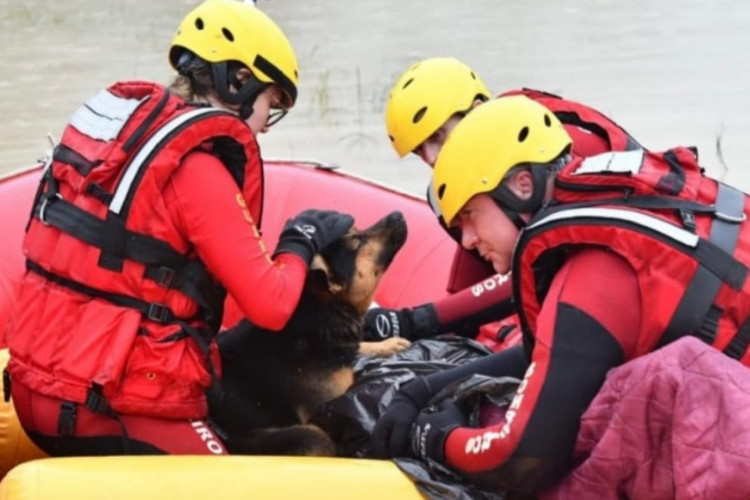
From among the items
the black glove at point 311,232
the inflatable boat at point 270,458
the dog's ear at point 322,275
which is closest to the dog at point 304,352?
the dog's ear at point 322,275

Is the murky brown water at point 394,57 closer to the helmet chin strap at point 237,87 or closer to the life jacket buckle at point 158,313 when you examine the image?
the helmet chin strap at point 237,87

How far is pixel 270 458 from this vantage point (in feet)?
6.88

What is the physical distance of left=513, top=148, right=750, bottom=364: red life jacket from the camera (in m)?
1.82

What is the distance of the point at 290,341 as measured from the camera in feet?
8.96

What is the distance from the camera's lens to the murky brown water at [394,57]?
5.52m

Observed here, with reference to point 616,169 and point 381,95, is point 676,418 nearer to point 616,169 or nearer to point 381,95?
point 616,169

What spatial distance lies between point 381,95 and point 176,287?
3445 millimetres

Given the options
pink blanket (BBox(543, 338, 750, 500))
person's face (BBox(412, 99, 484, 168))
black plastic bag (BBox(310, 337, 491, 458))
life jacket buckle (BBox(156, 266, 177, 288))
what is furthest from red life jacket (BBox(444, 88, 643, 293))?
pink blanket (BBox(543, 338, 750, 500))

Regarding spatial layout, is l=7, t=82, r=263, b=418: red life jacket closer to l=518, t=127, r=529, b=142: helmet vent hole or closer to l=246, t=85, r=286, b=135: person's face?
l=246, t=85, r=286, b=135: person's face

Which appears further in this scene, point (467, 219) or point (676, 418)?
point (467, 219)

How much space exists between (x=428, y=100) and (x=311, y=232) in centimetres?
49

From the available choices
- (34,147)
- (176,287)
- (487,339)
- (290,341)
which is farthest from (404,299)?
(34,147)

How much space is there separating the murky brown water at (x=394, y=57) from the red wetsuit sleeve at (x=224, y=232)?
3.17 metres

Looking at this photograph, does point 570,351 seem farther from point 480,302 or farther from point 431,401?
point 480,302
